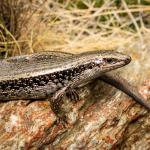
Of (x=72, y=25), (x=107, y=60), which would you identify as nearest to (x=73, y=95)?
(x=107, y=60)

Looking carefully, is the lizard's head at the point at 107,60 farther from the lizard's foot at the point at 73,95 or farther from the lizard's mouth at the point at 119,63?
the lizard's foot at the point at 73,95

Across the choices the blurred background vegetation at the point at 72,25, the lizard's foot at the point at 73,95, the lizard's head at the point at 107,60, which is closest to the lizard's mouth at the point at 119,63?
the lizard's head at the point at 107,60

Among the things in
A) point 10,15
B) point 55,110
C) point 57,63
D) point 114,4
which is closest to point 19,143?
point 55,110

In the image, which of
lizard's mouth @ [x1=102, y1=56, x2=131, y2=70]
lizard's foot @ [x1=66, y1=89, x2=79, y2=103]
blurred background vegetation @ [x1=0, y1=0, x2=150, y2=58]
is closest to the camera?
lizard's mouth @ [x1=102, y1=56, x2=131, y2=70]

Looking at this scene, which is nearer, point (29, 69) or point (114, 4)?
point (29, 69)

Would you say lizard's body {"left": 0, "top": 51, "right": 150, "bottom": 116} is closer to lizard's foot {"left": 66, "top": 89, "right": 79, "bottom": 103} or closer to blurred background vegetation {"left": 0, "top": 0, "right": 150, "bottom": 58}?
lizard's foot {"left": 66, "top": 89, "right": 79, "bottom": 103}

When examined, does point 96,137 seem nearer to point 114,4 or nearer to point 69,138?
point 69,138

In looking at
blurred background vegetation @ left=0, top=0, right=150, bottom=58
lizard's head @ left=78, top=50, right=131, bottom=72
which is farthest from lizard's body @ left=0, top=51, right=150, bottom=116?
blurred background vegetation @ left=0, top=0, right=150, bottom=58
